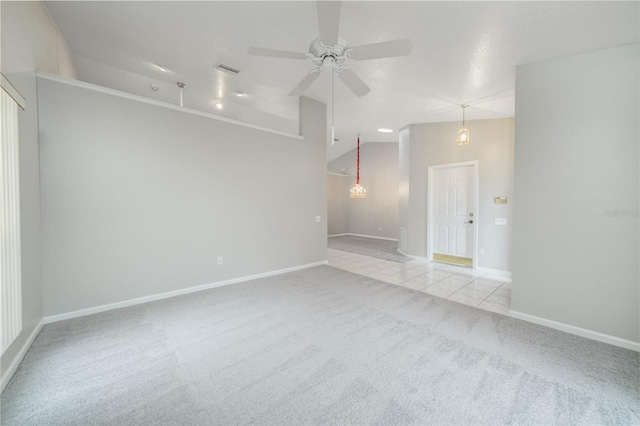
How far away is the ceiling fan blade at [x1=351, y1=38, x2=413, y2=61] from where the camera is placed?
2082 millimetres

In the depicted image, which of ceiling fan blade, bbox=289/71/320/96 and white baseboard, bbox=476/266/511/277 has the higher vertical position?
ceiling fan blade, bbox=289/71/320/96

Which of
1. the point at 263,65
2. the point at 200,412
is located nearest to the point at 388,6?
the point at 263,65

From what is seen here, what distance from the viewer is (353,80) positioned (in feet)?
8.57

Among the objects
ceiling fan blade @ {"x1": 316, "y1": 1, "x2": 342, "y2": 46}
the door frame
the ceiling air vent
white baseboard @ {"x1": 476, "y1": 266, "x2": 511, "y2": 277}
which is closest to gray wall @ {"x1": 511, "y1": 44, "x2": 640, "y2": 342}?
white baseboard @ {"x1": 476, "y1": 266, "x2": 511, "y2": 277}

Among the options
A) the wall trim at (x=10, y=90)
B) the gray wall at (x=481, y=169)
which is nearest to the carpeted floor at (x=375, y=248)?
the gray wall at (x=481, y=169)

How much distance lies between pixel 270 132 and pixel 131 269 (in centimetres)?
299

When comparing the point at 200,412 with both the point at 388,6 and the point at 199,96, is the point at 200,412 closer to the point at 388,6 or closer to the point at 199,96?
the point at 388,6

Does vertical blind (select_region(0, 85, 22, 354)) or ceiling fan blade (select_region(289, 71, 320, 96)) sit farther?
ceiling fan blade (select_region(289, 71, 320, 96))

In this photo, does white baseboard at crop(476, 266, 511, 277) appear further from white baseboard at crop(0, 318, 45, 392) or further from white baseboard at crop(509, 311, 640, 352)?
white baseboard at crop(0, 318, 45, 392)

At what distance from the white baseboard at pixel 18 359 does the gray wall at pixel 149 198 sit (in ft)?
1.22

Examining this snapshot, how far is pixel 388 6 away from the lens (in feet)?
7.53

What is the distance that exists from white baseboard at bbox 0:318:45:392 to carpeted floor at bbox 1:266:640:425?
0.04 meters

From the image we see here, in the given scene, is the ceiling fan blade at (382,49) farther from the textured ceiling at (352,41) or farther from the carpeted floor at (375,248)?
the carpeted floor at (375,248)

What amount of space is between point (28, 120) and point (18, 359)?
2.15m
